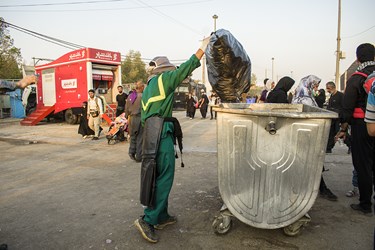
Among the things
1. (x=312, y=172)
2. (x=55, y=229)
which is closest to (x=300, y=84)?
(x=312, y=172)

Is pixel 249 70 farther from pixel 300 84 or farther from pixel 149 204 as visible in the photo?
pixel 149 204

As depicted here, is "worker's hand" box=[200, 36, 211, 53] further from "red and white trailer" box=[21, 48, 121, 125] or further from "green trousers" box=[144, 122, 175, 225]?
"red and white trailer" box=[21, 48, 121, 125]

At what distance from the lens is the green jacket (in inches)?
109

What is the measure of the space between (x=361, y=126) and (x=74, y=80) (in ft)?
41.8

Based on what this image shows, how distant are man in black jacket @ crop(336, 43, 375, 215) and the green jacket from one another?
1973 millimetres

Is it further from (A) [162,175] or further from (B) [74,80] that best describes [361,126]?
(B) [74,80]

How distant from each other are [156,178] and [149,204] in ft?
0.88

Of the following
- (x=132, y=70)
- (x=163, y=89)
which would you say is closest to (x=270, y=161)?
(x=163, y=89)

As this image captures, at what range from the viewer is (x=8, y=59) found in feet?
102

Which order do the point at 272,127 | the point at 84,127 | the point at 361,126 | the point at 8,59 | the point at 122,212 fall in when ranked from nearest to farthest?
1. the point at 272,127
2. the point at 361,126
3. the point at 122,212
4. the point at 84,127
5. the point at 8,59

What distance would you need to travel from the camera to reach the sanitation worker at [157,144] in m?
2.82

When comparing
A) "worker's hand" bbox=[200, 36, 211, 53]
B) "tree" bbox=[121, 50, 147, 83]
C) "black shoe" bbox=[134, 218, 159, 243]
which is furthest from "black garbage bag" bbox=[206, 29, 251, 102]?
"tree" bbox=[121, 50, 147, 83]

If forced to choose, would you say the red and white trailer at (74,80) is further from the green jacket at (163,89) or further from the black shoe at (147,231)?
the black shoe at (147,231)

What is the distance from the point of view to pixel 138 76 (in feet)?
150
